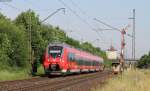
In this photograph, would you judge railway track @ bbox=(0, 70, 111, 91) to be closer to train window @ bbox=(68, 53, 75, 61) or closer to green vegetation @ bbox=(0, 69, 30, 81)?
green vegetation @ bbox=(0, 69, 30, 81)

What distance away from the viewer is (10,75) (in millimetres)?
44969

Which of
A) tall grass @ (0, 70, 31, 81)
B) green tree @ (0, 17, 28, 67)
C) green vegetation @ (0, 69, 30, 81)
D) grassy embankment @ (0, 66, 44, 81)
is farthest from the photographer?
green tree @ (0, 17, 28, 67)

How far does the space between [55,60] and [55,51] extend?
36.7 inches

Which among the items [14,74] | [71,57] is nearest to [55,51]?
[71,57]

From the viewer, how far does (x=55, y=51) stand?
49.2 meters

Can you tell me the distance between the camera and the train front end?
160ft

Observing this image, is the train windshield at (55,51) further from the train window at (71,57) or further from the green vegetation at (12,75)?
the green vegetation at (12,75)

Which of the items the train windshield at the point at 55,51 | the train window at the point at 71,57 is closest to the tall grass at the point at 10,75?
the train windshield at the point at 55,51

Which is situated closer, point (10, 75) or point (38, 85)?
point (38, 85)

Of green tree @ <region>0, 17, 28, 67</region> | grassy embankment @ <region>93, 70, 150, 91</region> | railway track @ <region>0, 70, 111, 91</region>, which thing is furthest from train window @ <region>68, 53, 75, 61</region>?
grassy embankment @ <region>93, 70, 150, 91</region>

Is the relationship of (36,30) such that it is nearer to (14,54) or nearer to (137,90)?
(14,54)

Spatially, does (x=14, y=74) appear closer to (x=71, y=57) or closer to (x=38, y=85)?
(x=71, y=57)

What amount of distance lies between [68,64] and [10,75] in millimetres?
7823

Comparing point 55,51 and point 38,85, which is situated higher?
point 55,51
